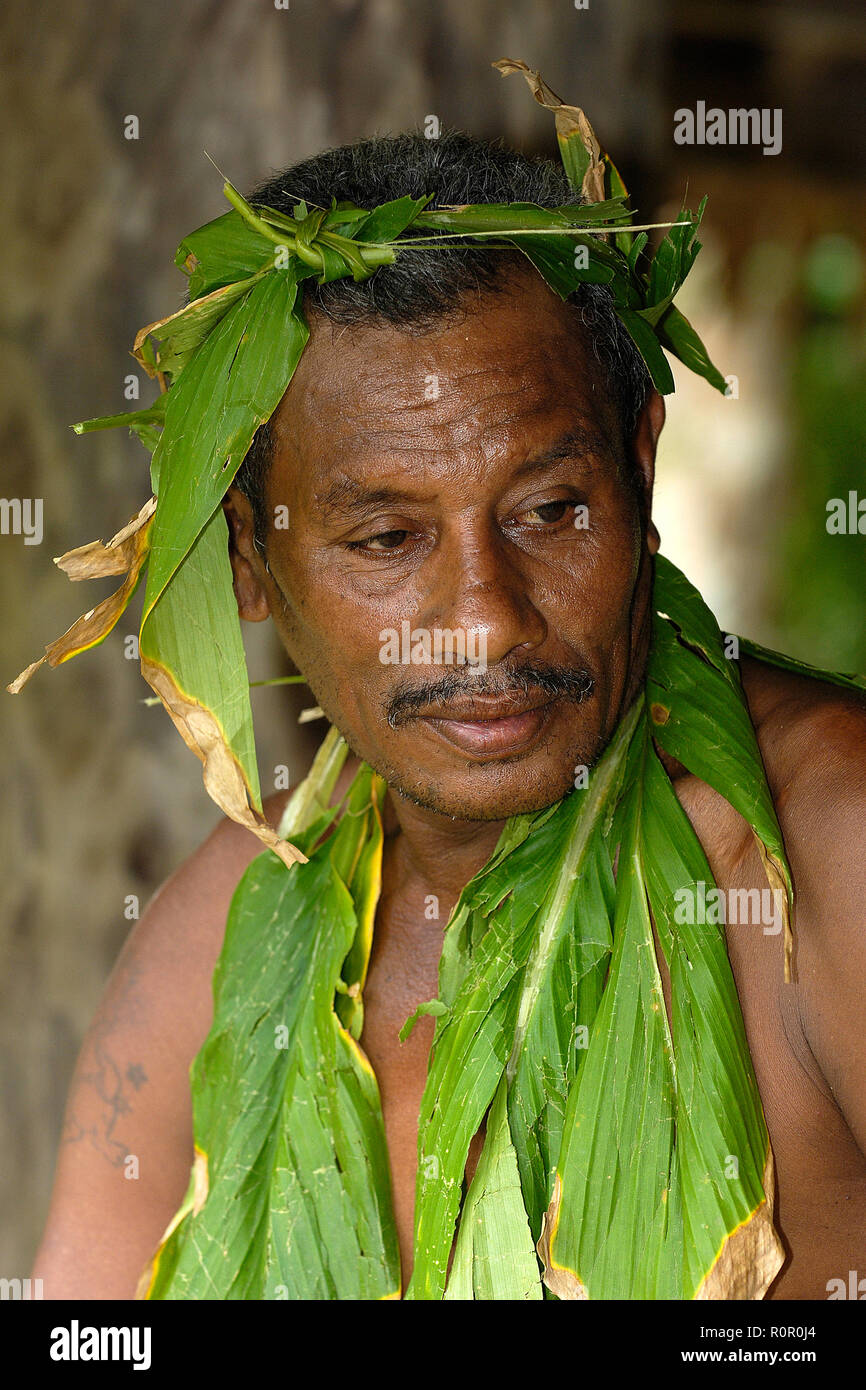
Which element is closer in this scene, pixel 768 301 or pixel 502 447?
pixel 502 447

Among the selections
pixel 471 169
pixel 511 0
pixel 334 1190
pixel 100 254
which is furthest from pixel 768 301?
pixel 334 1190

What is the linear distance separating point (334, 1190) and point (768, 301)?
2.94m

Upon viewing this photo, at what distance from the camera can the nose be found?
1174 mm

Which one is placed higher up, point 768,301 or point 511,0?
point 768,301

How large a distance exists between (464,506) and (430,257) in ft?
0.77

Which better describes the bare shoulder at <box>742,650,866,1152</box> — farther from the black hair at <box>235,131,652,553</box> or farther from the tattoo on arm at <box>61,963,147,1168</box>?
the tattoo on arm at <box>61,963,147,1168</box>

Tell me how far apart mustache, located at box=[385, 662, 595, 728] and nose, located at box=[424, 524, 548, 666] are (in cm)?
2

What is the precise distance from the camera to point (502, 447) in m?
1.19

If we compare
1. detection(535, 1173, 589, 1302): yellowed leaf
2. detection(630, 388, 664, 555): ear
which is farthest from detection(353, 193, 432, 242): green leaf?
detection(535, 1173, 589, 1302): yellowed leaf

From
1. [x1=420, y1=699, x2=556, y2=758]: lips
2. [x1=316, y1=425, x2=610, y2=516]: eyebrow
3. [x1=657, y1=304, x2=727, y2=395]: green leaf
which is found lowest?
[x1=420, y1=699, x2=556, y2=758]: lips

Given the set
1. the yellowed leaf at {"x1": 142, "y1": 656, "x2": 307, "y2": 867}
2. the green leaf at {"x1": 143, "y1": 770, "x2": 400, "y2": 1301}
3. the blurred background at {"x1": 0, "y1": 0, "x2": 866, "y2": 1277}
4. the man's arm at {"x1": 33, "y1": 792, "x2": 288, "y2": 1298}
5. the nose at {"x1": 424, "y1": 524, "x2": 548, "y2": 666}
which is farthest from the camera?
the blurred background at {"x1": 0, "y1": 0, "x2": 866, "y2": 1277}
